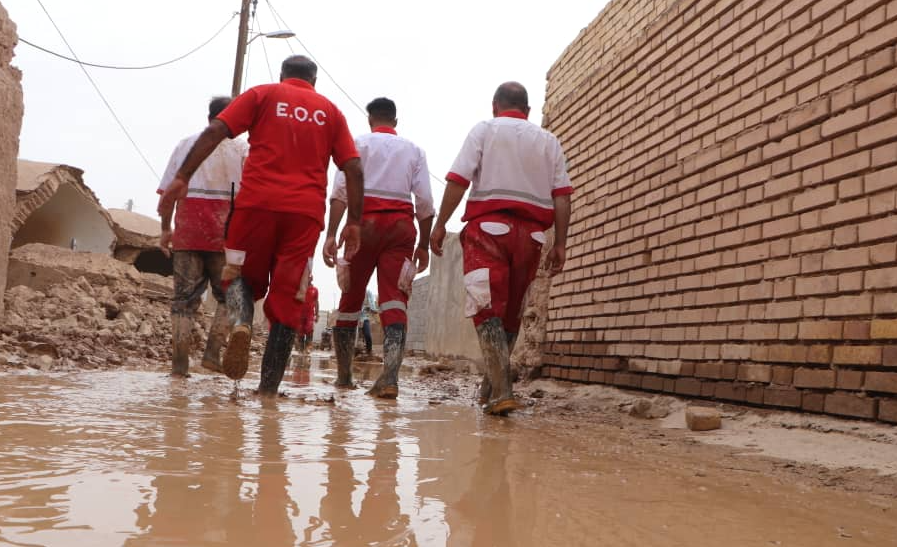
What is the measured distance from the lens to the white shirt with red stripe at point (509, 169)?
3709mm

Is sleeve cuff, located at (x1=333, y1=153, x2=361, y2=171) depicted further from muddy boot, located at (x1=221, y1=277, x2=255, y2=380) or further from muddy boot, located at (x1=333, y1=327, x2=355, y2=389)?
muddy boot, located at (x1=333, y1=327, x2=355, y2=389)

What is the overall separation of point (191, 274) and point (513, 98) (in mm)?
2367

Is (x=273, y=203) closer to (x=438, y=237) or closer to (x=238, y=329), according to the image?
(x=238, y=329)

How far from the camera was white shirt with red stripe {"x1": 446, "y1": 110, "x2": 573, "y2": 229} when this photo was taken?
3709mm

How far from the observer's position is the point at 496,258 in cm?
364

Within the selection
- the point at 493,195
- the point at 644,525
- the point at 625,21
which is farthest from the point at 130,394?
the point at 625,21

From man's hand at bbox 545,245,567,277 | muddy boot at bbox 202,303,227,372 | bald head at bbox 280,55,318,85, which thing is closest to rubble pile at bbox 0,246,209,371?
muddy boot at bbox 202,303,227,372

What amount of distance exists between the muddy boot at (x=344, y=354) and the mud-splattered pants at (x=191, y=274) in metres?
0.84

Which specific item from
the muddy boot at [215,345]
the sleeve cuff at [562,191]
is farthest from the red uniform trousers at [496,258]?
the muddy boot at [215,345]

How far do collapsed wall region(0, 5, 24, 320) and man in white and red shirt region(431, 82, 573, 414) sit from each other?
10.2 ft

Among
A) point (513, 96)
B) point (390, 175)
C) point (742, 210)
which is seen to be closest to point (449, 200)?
point (513, 96)

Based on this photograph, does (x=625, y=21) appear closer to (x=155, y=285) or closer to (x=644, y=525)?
(x=644, y=525)

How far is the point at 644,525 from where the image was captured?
1450 millimetres

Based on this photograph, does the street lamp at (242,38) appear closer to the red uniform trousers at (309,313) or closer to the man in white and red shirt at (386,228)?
the red uniform trousers at (309,313)
